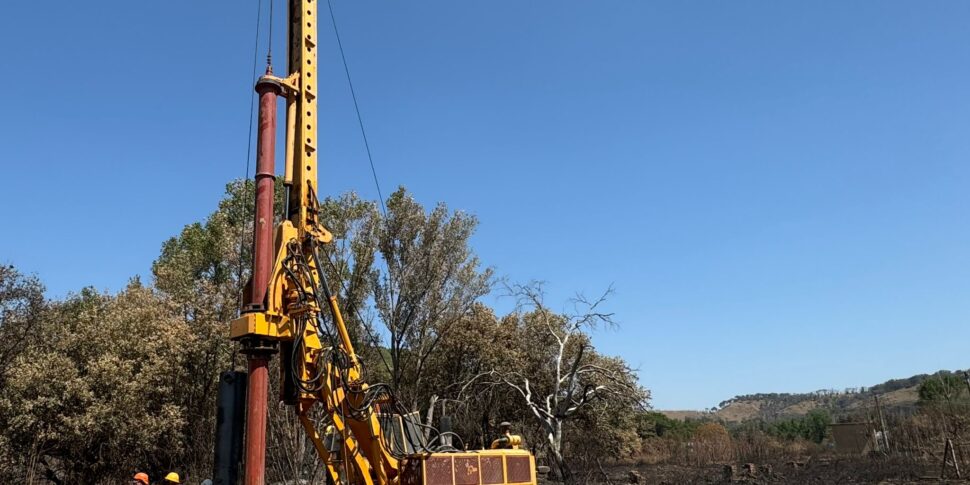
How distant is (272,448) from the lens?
14.5 m

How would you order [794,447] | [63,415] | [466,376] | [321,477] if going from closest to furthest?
[321,477] → [63,415] → [466,376] → [794,447]

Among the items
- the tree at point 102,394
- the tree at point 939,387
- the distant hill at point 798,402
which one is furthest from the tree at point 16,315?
the distant hill at point 798,402

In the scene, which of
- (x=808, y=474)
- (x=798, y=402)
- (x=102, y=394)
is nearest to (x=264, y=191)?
(x=102, y=394)

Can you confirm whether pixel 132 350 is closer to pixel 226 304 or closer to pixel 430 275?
pixel 226 304

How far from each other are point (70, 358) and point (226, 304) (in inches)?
226

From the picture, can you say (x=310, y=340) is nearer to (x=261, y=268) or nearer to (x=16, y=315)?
(x=261, y=268)

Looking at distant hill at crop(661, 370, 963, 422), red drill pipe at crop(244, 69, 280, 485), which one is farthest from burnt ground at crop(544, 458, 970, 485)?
distant hill at crop(661, 370, 963, 422)

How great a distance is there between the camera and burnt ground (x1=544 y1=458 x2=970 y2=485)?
83.8ft

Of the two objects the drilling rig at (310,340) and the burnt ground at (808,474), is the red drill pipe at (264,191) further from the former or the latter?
the burnt ground at (808,474)

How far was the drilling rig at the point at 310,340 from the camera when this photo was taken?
28.8 ft

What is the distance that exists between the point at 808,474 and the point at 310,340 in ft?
88.5

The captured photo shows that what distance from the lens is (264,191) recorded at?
28.3ft

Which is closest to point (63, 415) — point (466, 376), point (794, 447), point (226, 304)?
point (226, 304)

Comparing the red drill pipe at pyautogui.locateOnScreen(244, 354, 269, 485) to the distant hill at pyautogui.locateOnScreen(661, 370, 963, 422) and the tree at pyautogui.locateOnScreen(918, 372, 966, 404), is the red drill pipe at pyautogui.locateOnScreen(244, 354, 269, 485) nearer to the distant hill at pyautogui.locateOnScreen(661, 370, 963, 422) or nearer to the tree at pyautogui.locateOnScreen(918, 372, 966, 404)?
the tree at pyautogui.locateOnScreen(918, 372, 966, 404)
